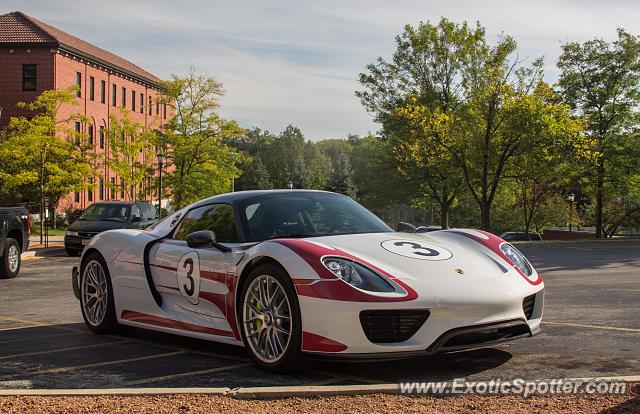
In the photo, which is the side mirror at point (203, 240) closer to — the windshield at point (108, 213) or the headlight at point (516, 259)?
the headlight at point (516, 259)

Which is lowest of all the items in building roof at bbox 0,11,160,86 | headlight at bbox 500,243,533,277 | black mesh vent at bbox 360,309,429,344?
black mesh vent at bbox 360,309,429,344

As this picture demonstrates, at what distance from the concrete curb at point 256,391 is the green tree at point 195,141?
4439 cm

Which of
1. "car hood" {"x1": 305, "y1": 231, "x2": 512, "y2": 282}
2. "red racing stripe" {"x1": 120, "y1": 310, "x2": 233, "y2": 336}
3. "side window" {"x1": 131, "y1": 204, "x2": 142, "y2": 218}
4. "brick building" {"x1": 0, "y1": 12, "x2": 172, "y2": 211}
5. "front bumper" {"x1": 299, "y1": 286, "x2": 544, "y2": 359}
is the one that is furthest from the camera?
"brick building" {"x1": 0, "y1": 12, "x2": 172, "y2": 211}

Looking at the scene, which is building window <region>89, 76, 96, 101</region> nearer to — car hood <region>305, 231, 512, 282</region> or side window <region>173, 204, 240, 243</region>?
side window <region>173, 204, 240, 243</region>

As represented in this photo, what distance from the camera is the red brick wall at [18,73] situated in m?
53.3

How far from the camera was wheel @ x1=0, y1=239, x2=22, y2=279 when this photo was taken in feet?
47.2

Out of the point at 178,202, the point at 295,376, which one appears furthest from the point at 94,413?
the point at 178,202

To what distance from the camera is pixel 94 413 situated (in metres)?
4.43

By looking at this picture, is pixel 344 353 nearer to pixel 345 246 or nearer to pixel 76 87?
pixel 345 246

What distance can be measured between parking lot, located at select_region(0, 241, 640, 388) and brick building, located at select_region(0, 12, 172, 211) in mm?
41890

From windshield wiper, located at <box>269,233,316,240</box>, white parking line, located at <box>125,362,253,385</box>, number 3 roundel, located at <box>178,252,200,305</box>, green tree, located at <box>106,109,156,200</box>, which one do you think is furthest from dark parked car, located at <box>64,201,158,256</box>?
green tree, located at <box>106,109,156,200</box>

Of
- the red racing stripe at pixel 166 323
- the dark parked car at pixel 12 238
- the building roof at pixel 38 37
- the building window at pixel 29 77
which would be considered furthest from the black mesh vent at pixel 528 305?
the building window at pixel 29 77

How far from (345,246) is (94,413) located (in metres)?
2.22

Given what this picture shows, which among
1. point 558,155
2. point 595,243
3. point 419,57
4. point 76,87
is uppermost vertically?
point 419,57
